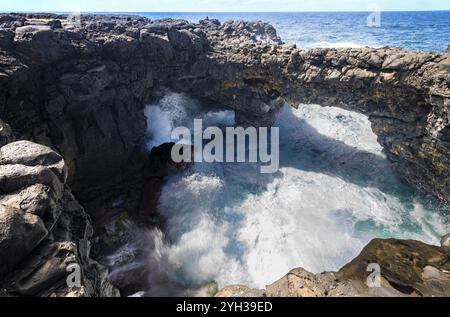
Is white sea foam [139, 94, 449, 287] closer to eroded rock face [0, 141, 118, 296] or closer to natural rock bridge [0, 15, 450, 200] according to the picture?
natural rock bridge [0, 15, 450, 200]

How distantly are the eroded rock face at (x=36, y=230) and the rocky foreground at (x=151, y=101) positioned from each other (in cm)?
6

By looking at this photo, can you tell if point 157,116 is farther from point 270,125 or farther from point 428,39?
point 428,39

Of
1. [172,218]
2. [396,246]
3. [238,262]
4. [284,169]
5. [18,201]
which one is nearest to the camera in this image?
[18,201]

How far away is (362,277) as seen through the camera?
823 centimetres

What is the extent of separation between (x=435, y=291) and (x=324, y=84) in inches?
598

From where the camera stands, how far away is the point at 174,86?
2459 centimetres

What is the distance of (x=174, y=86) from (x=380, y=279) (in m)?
20.3

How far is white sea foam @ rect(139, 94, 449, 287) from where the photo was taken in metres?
16.8

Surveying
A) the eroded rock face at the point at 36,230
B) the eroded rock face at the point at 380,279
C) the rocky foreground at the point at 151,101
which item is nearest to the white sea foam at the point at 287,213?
the rocky foreground at the point at 151,101

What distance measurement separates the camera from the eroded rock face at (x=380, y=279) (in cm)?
766

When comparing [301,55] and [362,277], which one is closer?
[362,277]

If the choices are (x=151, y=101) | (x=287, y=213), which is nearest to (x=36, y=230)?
(x=287, y=213)

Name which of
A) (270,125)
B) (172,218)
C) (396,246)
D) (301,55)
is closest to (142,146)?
(172,218)

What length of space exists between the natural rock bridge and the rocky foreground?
7 cm
